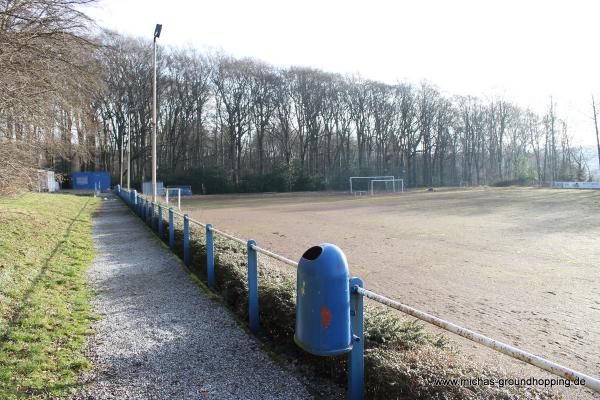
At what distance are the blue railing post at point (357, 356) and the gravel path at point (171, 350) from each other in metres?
0.49

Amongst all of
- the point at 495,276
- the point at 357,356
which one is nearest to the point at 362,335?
the point at 357,356

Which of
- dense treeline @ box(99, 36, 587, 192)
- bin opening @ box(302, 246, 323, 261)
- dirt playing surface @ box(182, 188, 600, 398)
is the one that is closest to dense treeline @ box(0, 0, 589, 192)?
dense treeline @ box(99, 36, 587, 192)

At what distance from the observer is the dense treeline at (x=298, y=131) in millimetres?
63188

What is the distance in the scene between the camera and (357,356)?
3207mm

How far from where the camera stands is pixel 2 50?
278 inches

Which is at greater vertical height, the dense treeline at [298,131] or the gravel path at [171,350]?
the dense treeline at [298,131]

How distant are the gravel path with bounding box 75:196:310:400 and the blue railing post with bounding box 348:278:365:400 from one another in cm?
49

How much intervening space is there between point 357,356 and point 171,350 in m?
2.06

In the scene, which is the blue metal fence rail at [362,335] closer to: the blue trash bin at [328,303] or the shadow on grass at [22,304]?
the blue trash bin at [328,303]

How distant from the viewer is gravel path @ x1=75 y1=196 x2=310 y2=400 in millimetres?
3590

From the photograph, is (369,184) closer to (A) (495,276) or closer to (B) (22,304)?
(A) (495,276)

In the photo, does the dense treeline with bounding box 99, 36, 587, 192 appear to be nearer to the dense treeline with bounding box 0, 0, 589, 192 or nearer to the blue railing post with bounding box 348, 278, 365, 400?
the dense treeline with bounding box 0, 0, 589, 192

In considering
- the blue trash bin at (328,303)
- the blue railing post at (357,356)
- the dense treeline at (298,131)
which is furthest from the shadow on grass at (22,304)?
the dense treeline at (298,131)

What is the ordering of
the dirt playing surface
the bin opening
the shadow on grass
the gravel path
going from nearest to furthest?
the bin opening → the gravel path → the shadow on grass → the dirt playing surface
